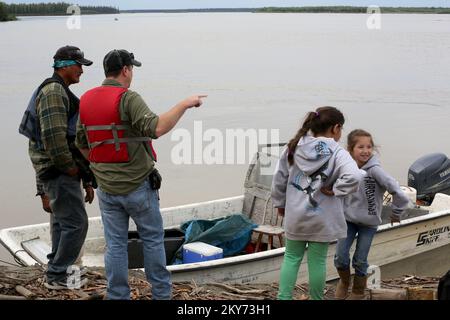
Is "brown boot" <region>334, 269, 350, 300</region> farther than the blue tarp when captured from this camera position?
No

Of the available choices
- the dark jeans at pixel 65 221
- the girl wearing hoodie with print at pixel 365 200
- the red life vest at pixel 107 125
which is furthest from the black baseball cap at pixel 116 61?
the girl wearing hoodie with print at pixel 365 200

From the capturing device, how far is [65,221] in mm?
3814

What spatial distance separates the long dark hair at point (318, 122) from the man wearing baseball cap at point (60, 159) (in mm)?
1236

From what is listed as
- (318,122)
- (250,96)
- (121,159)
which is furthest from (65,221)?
(250,96)

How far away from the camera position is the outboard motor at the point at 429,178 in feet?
25.1

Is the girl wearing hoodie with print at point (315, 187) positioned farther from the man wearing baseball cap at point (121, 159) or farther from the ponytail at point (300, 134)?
the man wearing baseball cap at point (121, 159)

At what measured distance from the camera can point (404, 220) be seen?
6.34 metres

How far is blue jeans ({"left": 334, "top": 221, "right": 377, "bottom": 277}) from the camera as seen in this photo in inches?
165

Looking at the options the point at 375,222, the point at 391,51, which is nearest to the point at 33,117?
the point at 375,222

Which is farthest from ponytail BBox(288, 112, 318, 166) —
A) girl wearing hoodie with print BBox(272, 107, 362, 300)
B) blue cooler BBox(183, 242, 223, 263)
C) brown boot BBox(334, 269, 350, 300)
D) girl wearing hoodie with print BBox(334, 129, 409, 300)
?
blue cooler BBox(183, 242, 223, 263)

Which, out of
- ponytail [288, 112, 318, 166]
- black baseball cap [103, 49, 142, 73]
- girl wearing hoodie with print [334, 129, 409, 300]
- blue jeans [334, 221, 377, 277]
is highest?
black baseball cap [103, 49, 142, 73]

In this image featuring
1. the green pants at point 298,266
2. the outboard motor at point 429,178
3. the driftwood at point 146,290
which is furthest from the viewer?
the outboard motor at point 429,178

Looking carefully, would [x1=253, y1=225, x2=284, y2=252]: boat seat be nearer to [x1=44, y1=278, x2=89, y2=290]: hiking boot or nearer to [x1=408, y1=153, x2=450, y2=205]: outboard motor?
[x1=44, y1=278, x2=89, y2=290]: hiking boot

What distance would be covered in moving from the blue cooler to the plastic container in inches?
9.8
